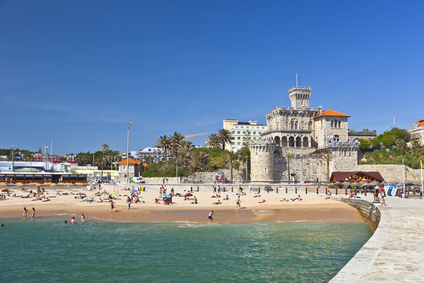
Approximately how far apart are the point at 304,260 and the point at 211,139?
70185 mm

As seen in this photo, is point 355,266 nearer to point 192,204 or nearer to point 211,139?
point 192,204

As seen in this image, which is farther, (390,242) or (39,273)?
(39,273)

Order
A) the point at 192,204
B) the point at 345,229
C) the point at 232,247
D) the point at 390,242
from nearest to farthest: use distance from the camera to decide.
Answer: the point at 390,242
the point at 232,247
the point at 345,229
the point at 192,204

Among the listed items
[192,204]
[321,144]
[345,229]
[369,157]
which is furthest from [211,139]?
[345,229]

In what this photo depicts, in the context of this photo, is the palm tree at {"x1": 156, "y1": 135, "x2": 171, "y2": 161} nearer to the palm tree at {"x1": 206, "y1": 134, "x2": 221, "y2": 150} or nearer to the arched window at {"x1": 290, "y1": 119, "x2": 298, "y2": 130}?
the palm tree at {"x1": 206, "y1": 134, "x2": 221, "y2": 150}

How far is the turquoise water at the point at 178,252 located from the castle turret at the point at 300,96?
1815 inches

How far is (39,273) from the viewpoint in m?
15.7

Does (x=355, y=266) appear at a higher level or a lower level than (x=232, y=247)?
higher

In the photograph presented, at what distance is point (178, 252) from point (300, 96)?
56803 millimetres

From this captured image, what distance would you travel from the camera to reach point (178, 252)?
18625mm

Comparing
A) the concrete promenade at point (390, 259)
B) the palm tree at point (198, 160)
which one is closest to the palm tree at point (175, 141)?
the palm tree at point (198, 160)

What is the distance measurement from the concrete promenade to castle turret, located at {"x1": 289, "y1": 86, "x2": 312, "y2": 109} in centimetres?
5565

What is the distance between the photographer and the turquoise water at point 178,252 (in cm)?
1495

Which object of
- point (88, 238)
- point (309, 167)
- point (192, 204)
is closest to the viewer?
point (88, 238)
